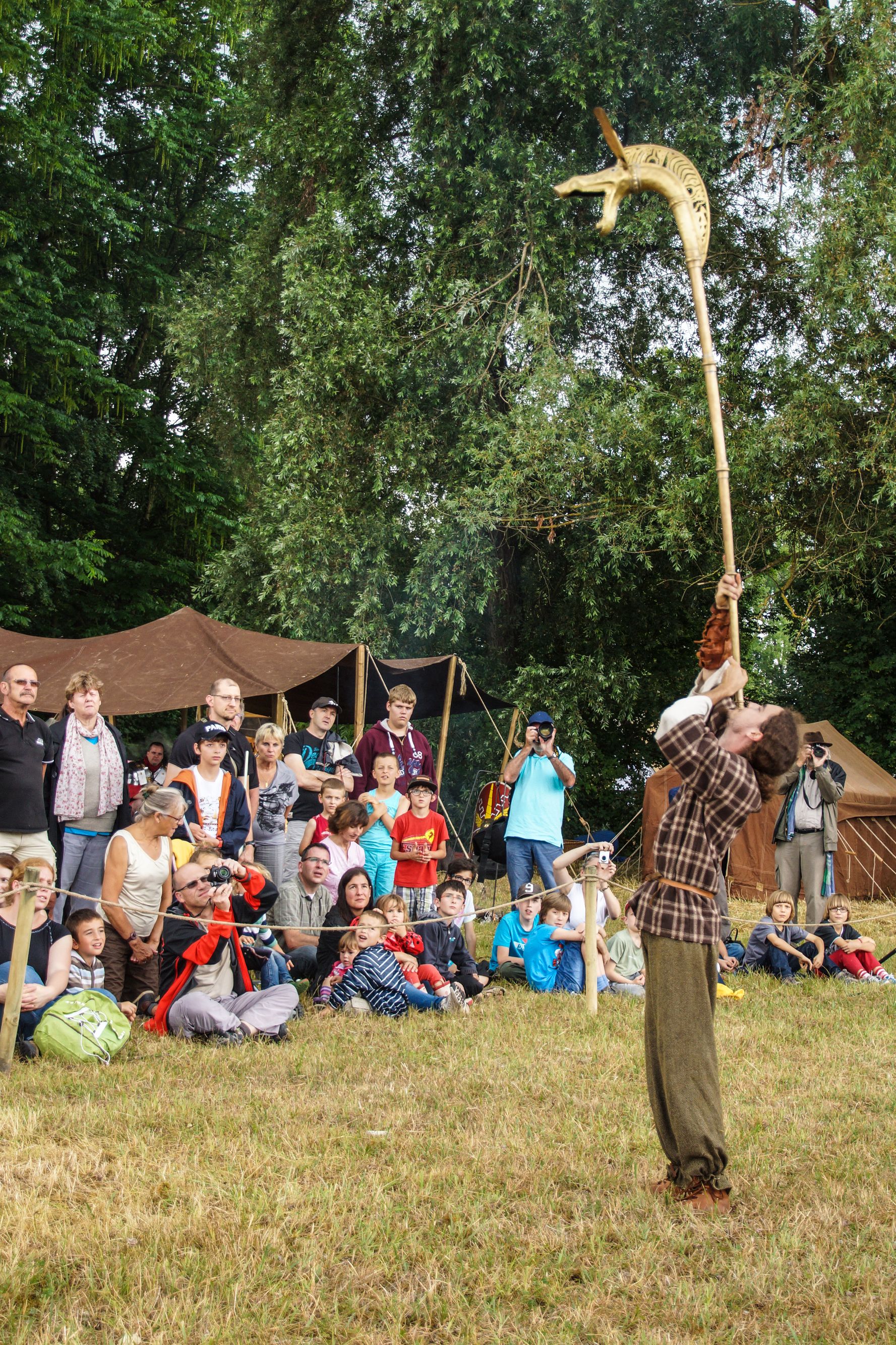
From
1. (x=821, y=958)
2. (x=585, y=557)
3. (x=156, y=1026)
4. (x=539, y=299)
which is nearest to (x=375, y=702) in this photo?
(x=585, y=557)

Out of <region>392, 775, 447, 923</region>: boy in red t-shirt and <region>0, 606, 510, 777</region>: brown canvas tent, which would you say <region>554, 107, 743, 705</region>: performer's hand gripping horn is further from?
<region>0, 606, 510, 777</region>: brown canvas tent

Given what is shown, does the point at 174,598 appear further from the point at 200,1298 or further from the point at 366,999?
the point at 200,1298

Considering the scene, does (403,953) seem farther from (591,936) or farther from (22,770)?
(22,770)

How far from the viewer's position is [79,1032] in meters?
5.32

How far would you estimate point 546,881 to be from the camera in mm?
8727

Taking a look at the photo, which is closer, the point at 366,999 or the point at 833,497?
the point at 366,999

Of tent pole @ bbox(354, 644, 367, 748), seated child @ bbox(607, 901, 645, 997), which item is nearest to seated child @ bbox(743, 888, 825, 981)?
seated child @ bbox(607, 901, 645, 997)

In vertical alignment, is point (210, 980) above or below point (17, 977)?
below

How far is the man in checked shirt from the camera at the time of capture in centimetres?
358

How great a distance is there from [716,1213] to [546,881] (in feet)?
16.8

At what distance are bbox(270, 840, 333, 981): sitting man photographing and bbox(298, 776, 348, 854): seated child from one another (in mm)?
176

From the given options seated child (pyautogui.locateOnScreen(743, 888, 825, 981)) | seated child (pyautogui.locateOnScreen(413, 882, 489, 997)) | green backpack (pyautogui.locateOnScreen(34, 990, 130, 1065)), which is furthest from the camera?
seated child (pyautogui.locateOnScreen(743, 888, 825, 981))

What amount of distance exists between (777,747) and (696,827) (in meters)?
0.35

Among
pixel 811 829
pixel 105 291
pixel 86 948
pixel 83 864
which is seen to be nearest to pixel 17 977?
pixel 86 948
